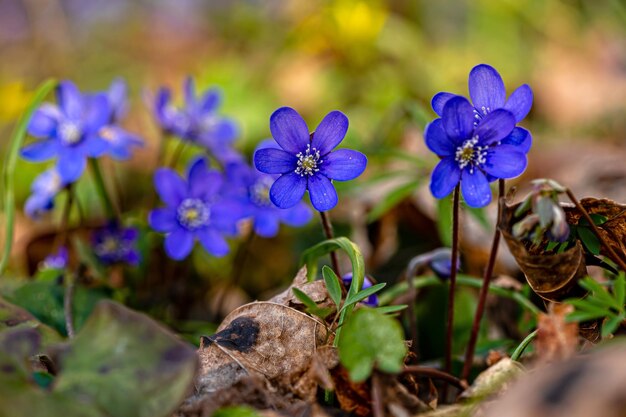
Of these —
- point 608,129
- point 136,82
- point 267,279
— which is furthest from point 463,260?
point 136,82

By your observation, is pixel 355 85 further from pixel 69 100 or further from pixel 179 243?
pixel 179 243

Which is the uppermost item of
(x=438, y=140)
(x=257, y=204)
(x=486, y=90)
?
(x=486, y=90)

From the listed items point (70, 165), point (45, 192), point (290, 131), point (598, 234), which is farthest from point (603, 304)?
point (45, 192)

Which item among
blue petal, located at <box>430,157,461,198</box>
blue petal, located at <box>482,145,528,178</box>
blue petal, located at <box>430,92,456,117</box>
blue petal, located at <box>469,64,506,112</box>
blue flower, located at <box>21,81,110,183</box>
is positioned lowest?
blue flower, located at <box>21,81,110,183</box>

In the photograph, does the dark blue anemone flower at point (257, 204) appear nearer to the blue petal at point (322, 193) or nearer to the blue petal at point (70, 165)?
the blue petal at point (70, 165)

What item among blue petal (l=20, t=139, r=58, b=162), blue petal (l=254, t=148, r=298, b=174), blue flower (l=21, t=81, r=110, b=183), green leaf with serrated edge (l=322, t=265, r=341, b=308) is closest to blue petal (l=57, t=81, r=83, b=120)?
blue flower (l=21, t=81, r=110, b=183)

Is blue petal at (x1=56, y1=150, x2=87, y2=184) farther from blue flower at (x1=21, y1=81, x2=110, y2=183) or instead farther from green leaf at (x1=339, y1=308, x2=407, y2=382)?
green leaf at (x1=339, y1=308, x2=407, y2=382)
